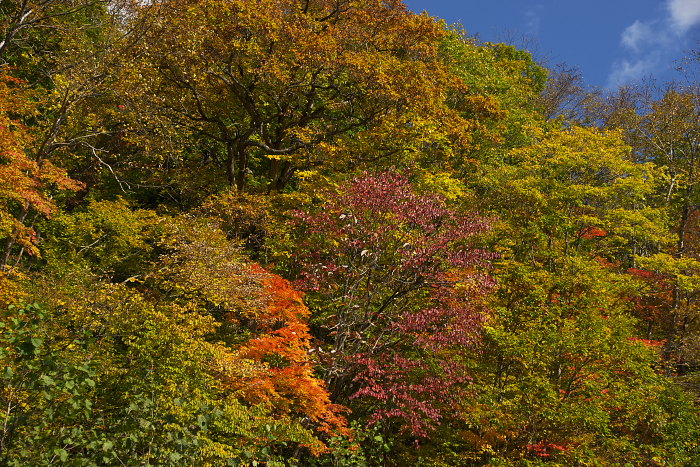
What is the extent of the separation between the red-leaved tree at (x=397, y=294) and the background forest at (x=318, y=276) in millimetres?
76

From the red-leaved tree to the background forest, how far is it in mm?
76

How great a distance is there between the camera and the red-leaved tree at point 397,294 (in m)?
11.5

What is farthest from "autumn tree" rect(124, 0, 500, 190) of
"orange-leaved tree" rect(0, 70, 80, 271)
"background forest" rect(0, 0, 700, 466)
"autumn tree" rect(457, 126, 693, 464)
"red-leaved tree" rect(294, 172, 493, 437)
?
"red-leaved tree" rect(294, 172, 493, 437)

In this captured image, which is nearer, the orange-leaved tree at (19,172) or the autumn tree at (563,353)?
the autumn tree at (563,353)

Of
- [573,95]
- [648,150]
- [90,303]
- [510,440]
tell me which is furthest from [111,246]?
[573,95]

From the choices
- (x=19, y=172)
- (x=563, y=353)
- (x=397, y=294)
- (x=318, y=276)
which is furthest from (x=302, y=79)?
(x=563, y=353)

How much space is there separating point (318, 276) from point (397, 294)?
2.08m

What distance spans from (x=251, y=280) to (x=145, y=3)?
7856mm

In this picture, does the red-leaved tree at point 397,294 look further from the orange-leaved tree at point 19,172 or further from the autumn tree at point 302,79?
the orange-leaved tree at point 19,172

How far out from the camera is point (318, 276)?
1222 centimetres

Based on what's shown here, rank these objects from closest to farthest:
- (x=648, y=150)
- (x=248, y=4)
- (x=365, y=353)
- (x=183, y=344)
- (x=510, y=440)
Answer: (x=183, y=344) → (x=510, y=440) → (x=365, y=353) → (x=248, y=4) → (x=648, y=150)

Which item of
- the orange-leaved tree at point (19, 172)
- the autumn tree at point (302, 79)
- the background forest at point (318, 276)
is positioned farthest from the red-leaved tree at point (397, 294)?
the orange-leaved tree at point (19, 172)

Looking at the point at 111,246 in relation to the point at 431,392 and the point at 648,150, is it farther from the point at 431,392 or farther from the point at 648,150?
the point at 648,150

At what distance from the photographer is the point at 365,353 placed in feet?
38.6
